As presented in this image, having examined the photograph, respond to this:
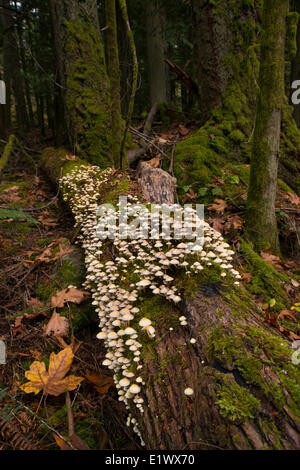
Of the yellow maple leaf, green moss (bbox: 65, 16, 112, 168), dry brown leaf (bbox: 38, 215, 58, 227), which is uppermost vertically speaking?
green moss (bbox: 65, 16, 112, 168)

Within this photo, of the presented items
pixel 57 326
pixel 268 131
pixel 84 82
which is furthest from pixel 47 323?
pixel 84 82

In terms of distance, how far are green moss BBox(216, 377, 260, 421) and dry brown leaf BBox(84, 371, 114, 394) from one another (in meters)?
1.37

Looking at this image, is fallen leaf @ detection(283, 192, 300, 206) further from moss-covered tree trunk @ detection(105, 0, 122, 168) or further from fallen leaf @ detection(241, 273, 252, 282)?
moss-covered tree trunk @ detection(105, 0, 122, 168)

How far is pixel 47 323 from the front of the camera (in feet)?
11.7

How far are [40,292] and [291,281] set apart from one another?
3.97m

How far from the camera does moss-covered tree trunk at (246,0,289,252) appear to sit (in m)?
4.19

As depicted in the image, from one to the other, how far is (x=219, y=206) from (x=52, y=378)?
13.5 ft

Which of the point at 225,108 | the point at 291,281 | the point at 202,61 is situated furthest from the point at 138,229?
the point at 202,61

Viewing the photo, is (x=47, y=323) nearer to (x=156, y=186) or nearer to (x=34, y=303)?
(x=34, y=303)

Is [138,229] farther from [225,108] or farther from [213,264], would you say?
[225,108]

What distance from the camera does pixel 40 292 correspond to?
4.08 metres

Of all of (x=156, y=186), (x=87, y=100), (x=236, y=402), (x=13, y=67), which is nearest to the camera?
(x=236, y=402)

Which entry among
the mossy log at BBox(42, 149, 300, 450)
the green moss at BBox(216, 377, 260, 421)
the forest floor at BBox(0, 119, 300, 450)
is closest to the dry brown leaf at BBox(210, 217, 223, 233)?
the forest floor at BBox(0, 119, 300, 450)
